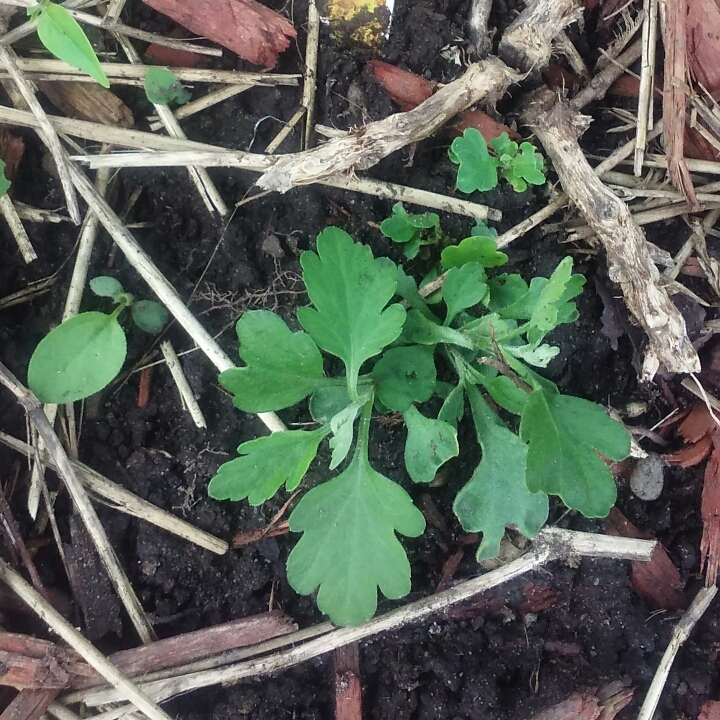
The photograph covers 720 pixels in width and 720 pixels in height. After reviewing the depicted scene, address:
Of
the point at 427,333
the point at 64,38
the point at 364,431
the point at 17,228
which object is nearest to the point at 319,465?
the point at 364,431

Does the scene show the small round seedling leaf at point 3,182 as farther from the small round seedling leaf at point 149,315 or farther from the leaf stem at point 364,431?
the leaf stem at point 364,431

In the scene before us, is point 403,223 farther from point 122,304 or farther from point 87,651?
point 87,651

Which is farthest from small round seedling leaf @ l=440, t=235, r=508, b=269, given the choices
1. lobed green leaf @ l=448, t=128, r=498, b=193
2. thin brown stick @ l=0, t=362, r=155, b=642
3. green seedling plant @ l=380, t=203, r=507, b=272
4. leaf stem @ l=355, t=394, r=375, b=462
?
thin brown stick @ l=0, t=362, r=155, b=642

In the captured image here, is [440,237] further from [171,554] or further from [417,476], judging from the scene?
[171,554]

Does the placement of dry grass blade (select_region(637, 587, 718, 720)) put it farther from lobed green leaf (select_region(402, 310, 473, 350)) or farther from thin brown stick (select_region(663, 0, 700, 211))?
thin brown stick (select_region(663, 0, 700, 211))

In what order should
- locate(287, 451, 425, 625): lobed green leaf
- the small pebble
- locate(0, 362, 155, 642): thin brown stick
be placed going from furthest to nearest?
the small pebble < locate(0, 362, 155, 642): thin brown stick < locate(287, 451, 425, 625): lobed green leaf

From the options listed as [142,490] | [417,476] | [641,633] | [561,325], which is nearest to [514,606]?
[641,633]
